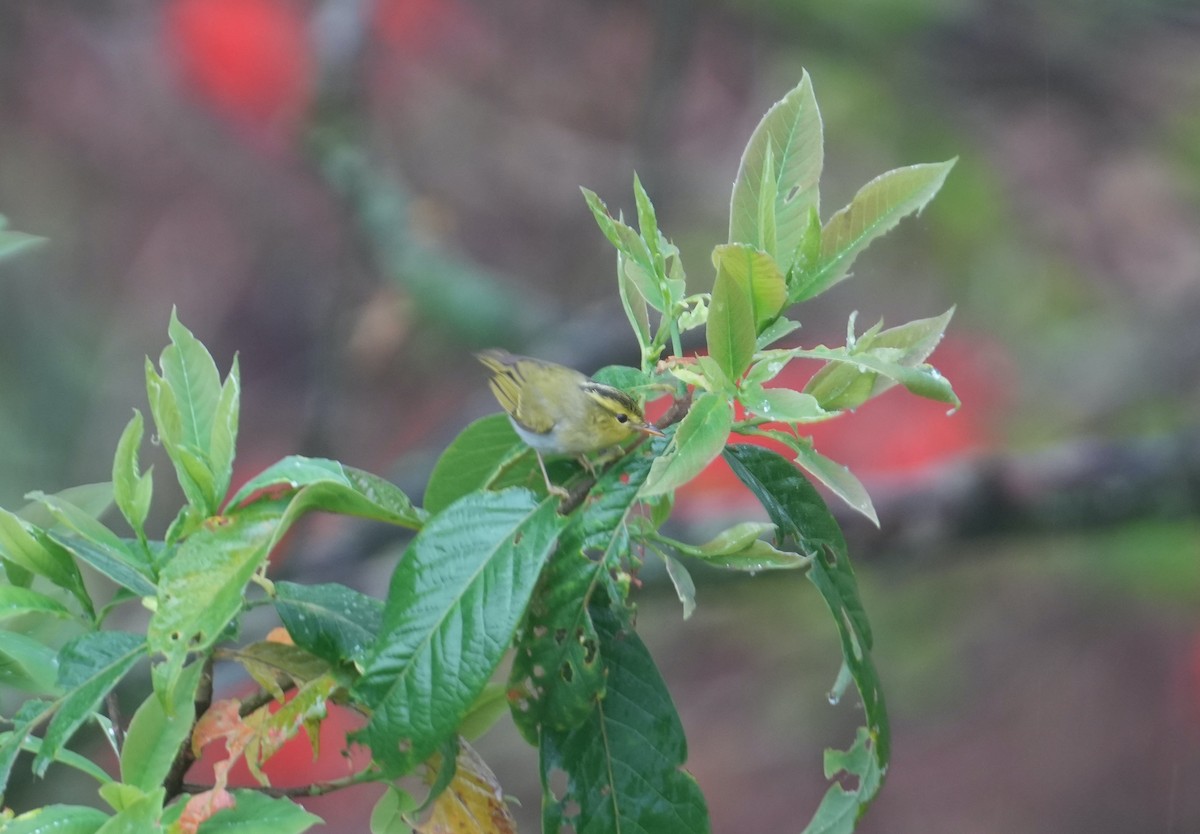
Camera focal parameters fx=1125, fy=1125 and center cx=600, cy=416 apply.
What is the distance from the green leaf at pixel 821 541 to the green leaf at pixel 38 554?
0.31m

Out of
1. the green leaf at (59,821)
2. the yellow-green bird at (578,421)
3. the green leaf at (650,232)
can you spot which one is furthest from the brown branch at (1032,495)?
the green leaf at (59,821)

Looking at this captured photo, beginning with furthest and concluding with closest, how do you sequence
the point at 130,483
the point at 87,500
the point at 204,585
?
the point at 87,500 < the point at 130,483 < the point at 204,585

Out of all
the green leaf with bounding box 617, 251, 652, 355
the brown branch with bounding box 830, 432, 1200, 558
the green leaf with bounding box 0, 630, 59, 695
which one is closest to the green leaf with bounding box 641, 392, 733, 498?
the green leaf with bounding box 617, 251, 652, 355

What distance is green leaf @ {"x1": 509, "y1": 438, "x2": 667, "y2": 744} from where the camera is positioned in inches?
18.9

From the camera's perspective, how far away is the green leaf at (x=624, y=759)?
50 cm

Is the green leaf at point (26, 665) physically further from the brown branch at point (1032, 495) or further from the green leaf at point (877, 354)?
the brown branch at point (1032, 495)

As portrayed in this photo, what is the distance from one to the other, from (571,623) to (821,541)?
4.7 inches

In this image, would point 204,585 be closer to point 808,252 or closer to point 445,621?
point 445,621

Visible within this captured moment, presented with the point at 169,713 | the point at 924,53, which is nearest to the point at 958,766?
the point at 924,53

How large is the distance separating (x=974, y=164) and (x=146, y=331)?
82.5 inches

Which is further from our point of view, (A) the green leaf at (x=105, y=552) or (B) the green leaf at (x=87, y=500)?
(B) the green leaf at (x=87, y=500)

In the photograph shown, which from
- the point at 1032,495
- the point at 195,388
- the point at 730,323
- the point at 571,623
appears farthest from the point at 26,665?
the point at 1032,495

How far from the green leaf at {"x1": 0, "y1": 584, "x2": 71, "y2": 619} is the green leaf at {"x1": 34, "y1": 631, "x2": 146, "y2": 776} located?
40 mm

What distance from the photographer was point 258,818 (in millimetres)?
458
